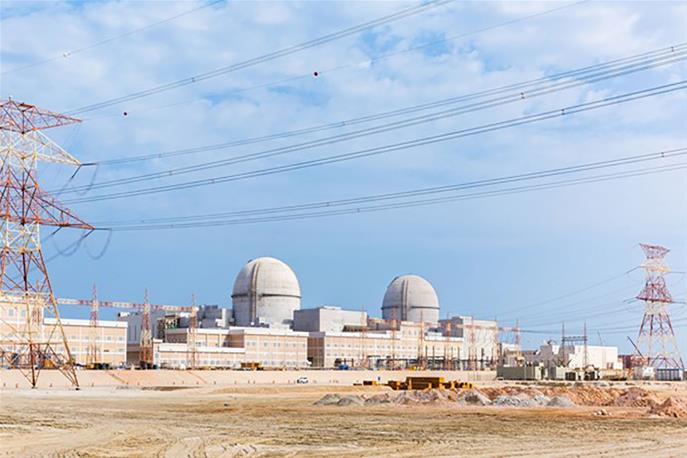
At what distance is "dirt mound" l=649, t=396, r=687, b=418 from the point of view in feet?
123

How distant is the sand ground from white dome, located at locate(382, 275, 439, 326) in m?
111

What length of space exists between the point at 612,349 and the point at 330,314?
2575 inches

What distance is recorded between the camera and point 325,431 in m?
29.0

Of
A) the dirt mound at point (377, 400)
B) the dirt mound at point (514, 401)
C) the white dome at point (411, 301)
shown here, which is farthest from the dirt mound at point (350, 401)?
the white dome at point (411, 301)

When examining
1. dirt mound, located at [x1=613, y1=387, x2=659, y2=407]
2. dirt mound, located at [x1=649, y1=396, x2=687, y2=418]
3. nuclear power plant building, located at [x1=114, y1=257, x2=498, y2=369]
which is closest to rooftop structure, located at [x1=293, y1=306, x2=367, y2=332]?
nuclear power plant building, located at [x1=114, y1=257, x2=498, y2=369]

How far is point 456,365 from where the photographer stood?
139m

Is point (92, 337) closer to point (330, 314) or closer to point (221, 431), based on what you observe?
point (330, 314)

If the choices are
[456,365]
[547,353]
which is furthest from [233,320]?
[547,353]

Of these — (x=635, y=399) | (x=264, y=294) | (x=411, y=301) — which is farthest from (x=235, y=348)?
(x=635, y=399)

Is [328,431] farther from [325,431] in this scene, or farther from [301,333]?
[301,333]

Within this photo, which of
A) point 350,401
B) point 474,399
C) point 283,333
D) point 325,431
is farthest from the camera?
point 283,333

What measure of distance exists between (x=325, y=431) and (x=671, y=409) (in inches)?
687

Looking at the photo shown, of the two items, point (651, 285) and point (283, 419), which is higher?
point (651, 285)

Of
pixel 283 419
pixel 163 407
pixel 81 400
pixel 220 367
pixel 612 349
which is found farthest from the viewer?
pixel 612 349
